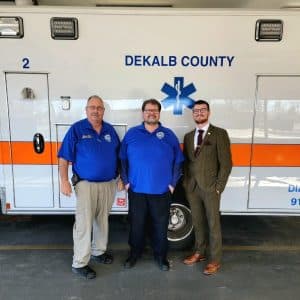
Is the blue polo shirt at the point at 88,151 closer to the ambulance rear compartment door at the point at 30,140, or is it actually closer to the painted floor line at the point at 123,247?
the ambulance rear compartment door at the point at 30,140

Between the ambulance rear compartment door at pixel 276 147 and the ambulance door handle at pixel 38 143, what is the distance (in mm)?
2349

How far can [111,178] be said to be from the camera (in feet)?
12.9

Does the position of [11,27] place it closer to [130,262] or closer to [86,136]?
[86,136]

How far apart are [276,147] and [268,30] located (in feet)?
4.14

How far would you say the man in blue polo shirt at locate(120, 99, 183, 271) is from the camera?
3.80 metres

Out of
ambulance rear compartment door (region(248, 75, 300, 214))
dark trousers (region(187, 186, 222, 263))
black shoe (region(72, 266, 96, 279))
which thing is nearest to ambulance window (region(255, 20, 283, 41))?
ambulance rear compartment door (region(248, 75, 300, 214))

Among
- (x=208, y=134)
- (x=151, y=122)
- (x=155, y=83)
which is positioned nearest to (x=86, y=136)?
(x=151, y=122)

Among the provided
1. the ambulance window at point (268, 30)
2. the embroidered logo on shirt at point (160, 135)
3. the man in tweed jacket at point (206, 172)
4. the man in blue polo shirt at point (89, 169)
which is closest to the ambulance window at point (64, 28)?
the man in blue polo shirt at point (89, 169)

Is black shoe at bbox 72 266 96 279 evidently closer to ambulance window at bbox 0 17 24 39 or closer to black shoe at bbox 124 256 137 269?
black shoe at bbox 124 256 137 269

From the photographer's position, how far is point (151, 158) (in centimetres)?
379

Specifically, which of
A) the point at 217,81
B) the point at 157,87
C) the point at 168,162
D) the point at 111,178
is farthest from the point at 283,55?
the point at 111,178

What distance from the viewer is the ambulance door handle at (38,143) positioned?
13.8 ft

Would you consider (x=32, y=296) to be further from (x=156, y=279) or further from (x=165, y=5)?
(x=165, y=5)

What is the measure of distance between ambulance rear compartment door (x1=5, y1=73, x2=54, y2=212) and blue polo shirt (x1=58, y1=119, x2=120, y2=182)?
0.56 metres
